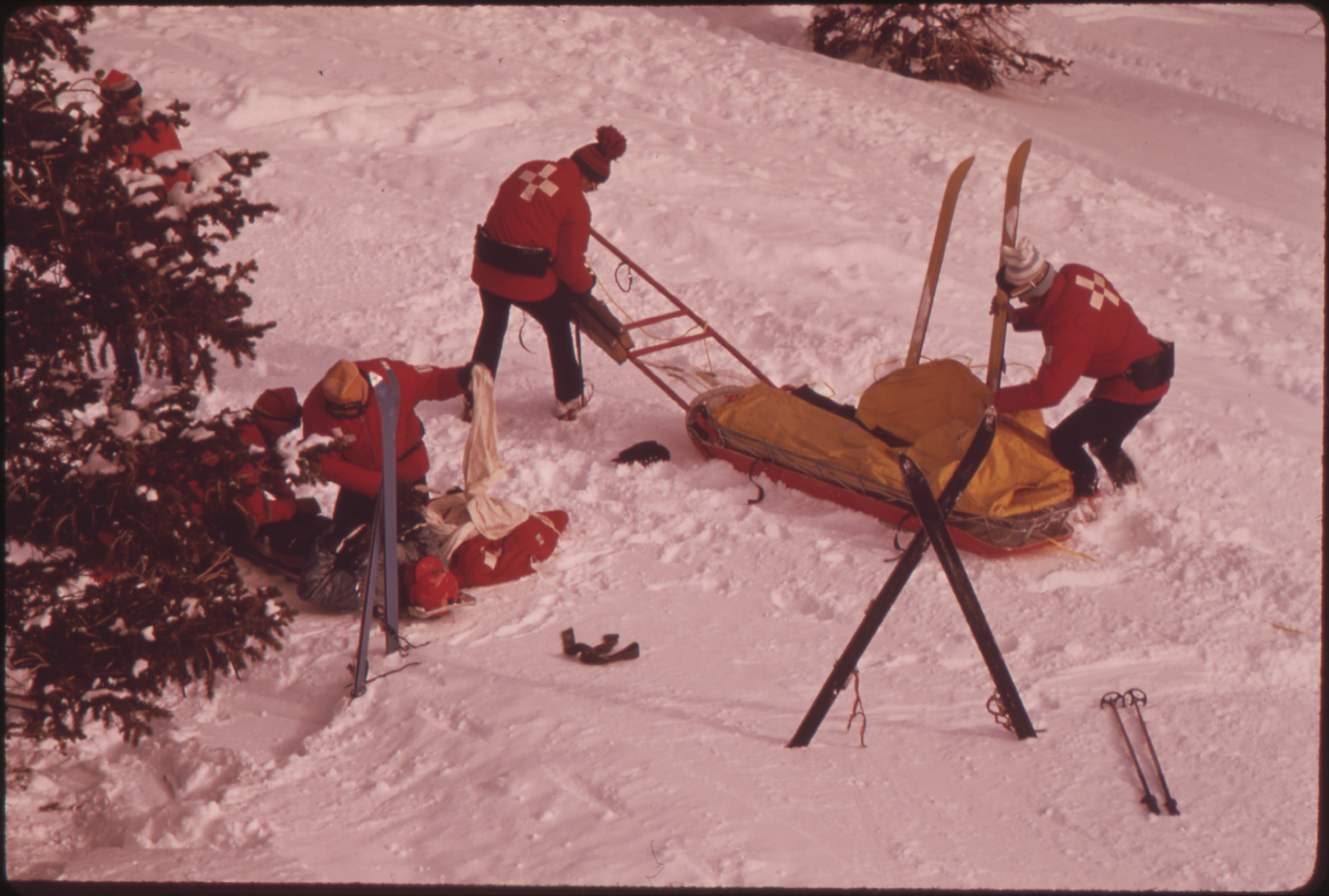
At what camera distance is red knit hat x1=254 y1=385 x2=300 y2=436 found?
177 inches

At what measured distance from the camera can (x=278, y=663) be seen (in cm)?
444

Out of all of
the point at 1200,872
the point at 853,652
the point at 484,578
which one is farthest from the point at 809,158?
the point at 1200,872

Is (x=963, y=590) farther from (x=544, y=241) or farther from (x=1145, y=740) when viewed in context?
(x=544, y=241)

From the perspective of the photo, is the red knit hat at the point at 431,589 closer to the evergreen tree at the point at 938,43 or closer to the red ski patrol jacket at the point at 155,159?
the red ski patrol jacket at the point at 155,159

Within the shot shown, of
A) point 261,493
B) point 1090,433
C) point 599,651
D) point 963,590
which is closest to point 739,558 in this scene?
point 599,651

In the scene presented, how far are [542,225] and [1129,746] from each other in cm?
364

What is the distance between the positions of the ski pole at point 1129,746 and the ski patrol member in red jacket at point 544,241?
3.24 meters

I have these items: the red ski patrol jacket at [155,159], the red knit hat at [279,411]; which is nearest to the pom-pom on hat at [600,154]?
the red knit hat at [279,411]

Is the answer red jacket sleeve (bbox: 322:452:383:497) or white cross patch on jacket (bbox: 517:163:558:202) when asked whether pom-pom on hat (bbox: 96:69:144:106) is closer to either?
red jacket sleeve (bbox: 322:452:383:497)

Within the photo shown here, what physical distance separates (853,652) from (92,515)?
2376mm

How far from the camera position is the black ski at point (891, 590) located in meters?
3.45

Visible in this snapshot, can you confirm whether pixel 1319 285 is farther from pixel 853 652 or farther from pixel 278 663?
pixel 278 663

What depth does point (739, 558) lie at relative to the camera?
16.4 ft

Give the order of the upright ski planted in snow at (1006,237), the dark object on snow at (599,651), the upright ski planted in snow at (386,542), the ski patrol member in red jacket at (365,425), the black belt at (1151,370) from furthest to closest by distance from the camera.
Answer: the black belt at (1151,370), the upright ski planted in snow at (1006,237), the ski patrol member in red jacket at (365,425), the dark object on snow at (599,651), the upright ski planted in snow at (386,542)
